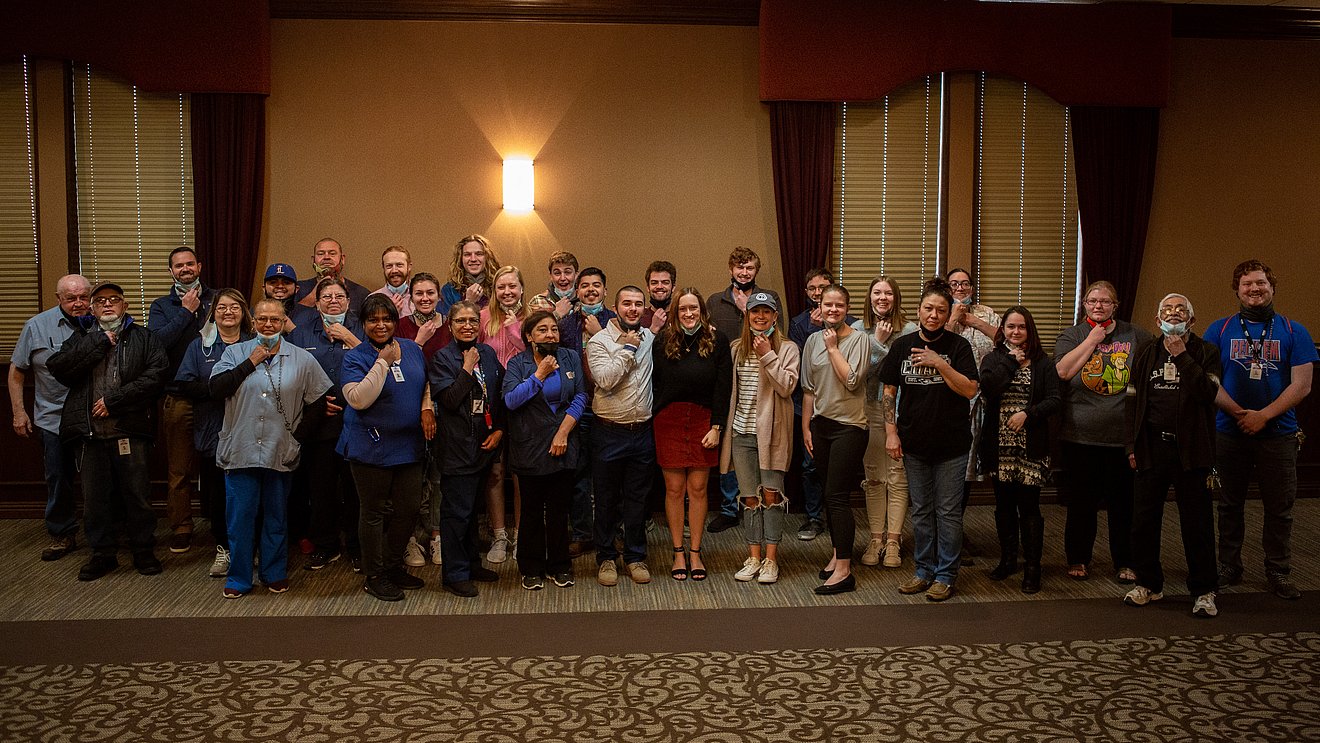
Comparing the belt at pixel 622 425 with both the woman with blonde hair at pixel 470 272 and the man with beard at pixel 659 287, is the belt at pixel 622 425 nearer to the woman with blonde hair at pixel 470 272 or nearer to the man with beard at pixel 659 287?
the man with beard at pixel 659 287

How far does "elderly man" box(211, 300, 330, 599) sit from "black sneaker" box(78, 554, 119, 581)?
859 mm

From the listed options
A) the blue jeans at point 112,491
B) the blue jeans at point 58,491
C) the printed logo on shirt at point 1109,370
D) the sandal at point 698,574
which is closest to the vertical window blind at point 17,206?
the blue jeans at point 58,491

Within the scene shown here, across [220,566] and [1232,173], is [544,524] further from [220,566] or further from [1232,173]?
[1232,173]

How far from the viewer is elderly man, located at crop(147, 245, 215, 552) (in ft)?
18.5

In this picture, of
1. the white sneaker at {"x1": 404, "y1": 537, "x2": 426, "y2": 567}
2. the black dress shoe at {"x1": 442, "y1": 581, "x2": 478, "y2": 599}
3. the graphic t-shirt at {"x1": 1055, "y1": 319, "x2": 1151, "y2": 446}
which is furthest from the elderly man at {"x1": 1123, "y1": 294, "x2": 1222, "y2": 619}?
the white sneaker at {"x1": 404, "y1": 537, "x2": 426, "y2": 567}

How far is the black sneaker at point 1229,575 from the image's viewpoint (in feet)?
16.4

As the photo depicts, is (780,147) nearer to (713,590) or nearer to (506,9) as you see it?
(506,9)

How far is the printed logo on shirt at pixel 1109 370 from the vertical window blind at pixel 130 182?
5869mm

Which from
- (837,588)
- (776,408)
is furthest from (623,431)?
(837,588)

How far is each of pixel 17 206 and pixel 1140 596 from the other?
24.3 feet

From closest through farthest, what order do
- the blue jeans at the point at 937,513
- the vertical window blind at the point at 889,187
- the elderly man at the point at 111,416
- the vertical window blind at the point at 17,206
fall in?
the blue jeans at the point at 937,513 < the elderly man at the point at 111,416 < the vertical window blind at the point at 17,206 < the vertical window blind at the point at 889,187

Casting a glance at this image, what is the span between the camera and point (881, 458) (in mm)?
5488

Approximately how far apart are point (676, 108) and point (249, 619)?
4344 millimetres

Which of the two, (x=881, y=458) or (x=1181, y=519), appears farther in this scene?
(x=881, y=458)
